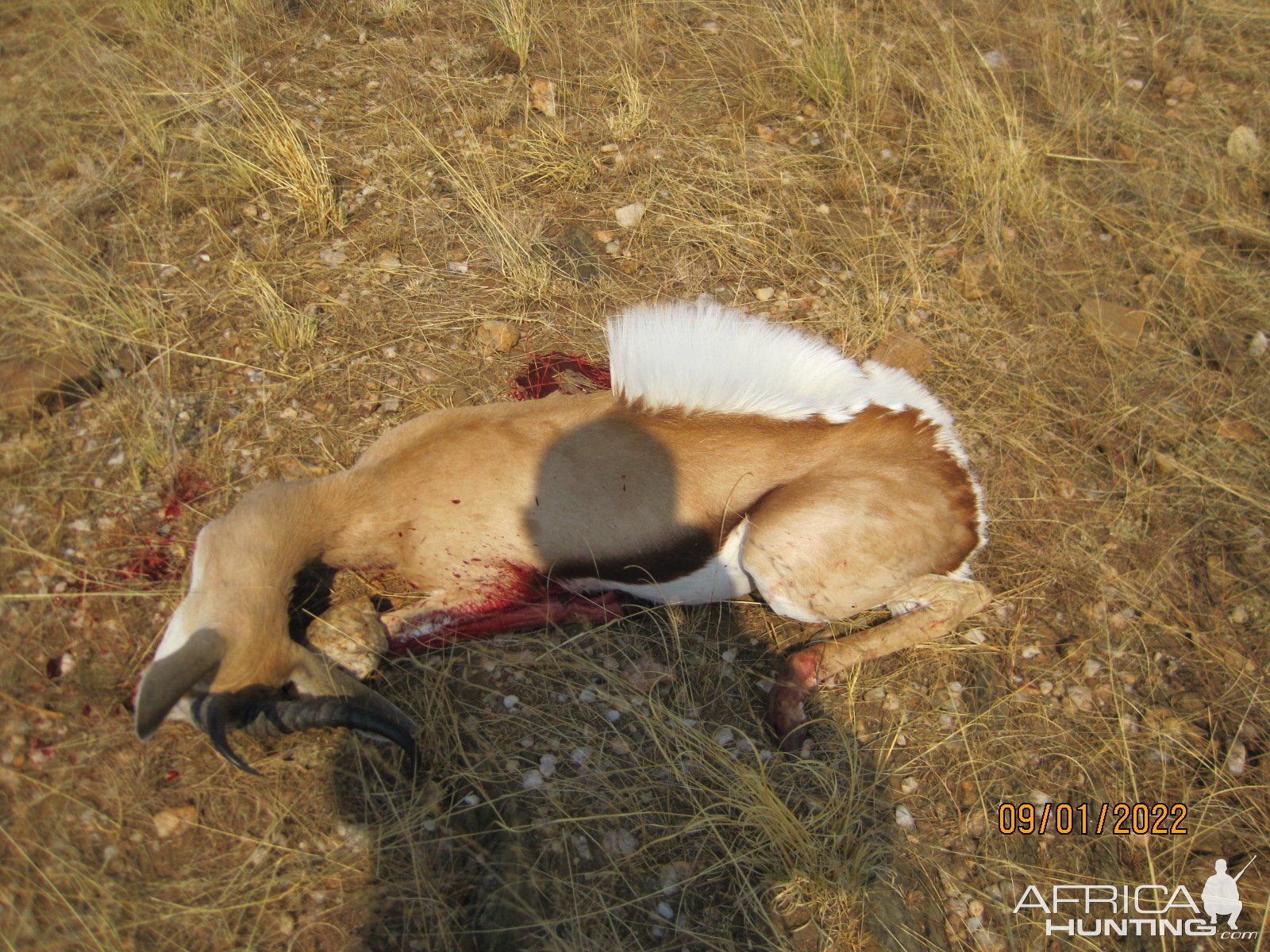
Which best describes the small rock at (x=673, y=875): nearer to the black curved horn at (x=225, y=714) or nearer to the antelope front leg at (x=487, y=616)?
the antelope front leg at (x=487, y=616)

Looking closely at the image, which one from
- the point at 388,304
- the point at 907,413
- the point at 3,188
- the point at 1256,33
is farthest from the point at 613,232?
the point at 1256,33

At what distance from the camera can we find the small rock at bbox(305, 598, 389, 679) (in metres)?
3.25

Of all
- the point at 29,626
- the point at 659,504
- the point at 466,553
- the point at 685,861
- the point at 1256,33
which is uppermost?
the point at 1256,33

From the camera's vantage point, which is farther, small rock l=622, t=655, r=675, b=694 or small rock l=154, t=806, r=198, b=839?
small rock l=622, t=655, r=675, b=694

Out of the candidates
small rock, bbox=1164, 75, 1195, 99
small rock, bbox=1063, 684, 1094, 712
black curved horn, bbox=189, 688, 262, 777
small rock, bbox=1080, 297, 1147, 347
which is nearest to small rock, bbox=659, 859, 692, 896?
black curved horn, bbox=189, 688, 262, 777

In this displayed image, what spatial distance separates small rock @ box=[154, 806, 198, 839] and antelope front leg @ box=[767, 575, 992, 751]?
2210mm

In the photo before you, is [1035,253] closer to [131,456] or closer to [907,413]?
[907,413]

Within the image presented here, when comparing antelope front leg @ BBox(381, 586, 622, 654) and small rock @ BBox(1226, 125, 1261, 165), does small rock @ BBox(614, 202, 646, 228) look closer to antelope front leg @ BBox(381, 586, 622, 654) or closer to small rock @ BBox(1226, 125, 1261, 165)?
antelope front leg @ BBox(381, 586, 622, 654)

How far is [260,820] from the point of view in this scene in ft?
9.77

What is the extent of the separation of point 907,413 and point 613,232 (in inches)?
83.3

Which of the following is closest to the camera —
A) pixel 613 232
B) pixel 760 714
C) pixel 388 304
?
pixel 760 714

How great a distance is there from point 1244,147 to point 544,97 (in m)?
4.67
